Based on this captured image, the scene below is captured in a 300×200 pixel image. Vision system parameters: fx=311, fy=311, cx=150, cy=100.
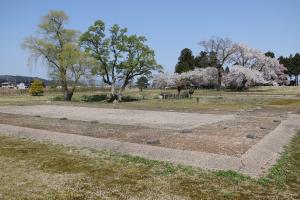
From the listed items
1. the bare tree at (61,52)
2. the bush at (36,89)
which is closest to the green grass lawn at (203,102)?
the bare tree at (61,52)

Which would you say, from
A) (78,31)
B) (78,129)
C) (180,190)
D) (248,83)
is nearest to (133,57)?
(78,31)

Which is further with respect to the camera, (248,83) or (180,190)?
(248,83)

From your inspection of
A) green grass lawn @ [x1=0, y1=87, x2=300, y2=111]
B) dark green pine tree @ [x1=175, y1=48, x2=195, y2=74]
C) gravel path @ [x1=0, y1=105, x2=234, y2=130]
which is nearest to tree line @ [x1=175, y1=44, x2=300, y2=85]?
dark green pine tree @ [x1=175, y1=48, x2=195, y2=74]

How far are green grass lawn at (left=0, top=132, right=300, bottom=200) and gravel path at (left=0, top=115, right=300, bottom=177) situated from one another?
0.41m

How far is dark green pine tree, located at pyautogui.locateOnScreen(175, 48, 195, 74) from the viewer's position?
75.6 metres

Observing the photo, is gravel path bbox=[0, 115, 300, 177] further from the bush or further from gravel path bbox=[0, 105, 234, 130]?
the bush

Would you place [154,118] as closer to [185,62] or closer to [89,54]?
[89,54]

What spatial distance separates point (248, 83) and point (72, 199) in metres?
56.5

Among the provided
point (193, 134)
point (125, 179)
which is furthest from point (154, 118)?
point (125, 179)

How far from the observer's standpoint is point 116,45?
126ft

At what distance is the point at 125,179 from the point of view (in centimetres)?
727

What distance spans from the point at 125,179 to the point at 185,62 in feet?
235

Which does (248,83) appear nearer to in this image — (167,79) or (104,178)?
(167,79)

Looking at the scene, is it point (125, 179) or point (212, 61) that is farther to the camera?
point (212, 61)
